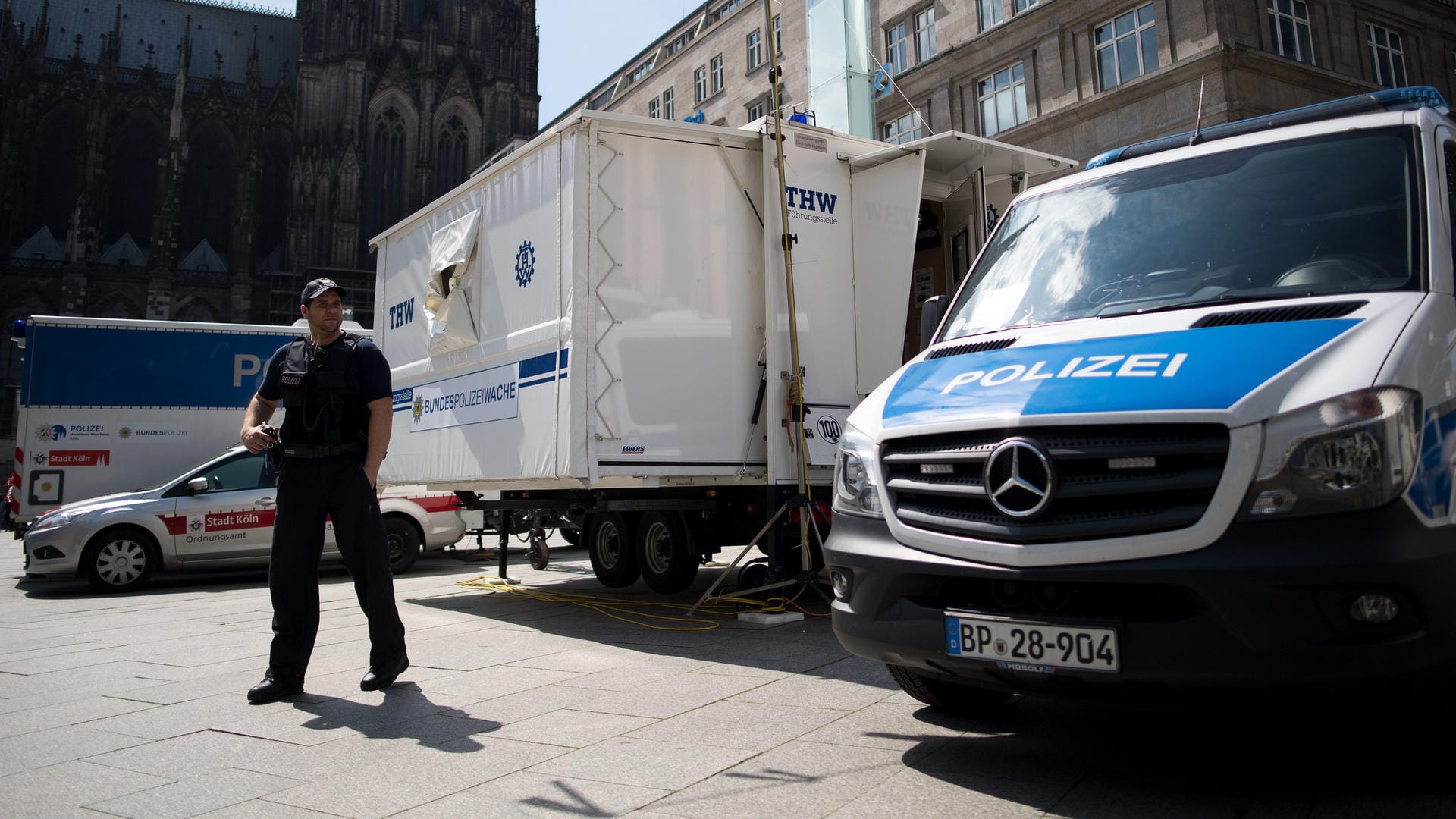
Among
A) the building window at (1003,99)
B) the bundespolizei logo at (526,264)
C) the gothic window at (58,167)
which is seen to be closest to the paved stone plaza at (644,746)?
the bundespolizei logo at (526,264)

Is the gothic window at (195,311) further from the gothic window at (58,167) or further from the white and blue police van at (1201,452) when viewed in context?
the white and blue police van at (1201,452)

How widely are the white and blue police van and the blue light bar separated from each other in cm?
2

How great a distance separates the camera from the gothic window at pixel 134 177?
183 ft

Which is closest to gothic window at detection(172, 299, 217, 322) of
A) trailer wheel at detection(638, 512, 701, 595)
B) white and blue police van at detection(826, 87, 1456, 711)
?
trailer wheel at detection(638, 512, 701, 595)

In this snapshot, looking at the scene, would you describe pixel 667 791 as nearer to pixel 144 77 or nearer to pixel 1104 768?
pixel 1104 768

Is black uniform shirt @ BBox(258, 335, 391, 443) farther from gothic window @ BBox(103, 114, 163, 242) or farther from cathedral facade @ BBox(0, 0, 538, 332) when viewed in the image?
gothic window @ BBox(103, 114, 163, 242)

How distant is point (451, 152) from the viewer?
5697 cm

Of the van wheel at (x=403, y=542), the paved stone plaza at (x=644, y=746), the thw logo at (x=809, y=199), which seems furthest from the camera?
the van wheel at (x=403, y=542)

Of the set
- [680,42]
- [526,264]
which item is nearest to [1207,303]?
[526,264]

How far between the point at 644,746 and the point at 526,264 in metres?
4.51

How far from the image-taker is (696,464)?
694 centimetres

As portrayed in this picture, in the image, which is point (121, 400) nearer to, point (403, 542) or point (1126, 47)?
point (403, 542)

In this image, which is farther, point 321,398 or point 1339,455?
point 321,398

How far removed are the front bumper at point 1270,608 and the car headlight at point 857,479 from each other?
0.62 m
